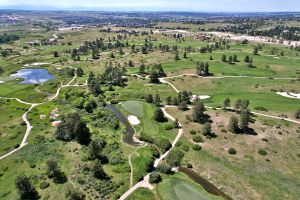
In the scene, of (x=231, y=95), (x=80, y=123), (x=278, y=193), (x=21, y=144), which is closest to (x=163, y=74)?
(x=231, y=95)

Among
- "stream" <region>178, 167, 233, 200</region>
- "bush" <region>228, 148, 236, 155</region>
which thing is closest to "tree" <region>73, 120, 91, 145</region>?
Result: "stream" <region>178, 167, 233, 200</region>

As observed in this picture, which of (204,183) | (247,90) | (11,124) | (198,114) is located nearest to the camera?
(204,183)

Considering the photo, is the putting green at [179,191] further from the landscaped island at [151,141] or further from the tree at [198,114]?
the tree at [198,114]

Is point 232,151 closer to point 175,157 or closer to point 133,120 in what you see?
point 175,157

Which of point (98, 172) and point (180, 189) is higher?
point (98, 172)

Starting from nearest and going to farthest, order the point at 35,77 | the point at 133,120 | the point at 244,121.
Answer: the point at 244,121 → the point at 133,120 → the point at 35,77

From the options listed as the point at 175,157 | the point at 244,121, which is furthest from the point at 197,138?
the point at 244,121

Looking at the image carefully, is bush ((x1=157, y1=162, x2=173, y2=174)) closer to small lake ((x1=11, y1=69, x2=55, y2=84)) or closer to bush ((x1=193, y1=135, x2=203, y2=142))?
bush ((x1=193, y1=135, x2=203, y2=142))
